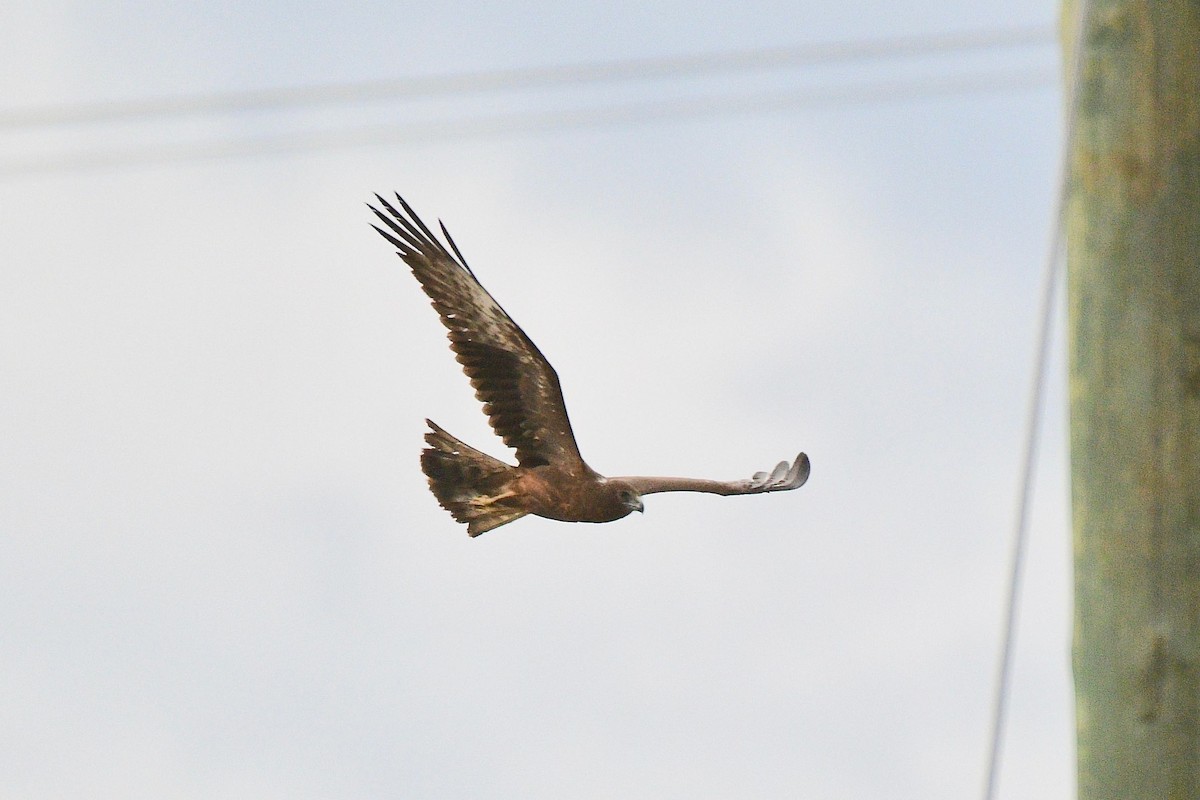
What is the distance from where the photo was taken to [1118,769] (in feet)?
8.52

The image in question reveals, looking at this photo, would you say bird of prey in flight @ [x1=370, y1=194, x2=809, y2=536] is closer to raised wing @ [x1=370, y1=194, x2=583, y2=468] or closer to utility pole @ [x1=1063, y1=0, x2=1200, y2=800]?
raised wing @ [x1=370, y1=194, x2=583, y2=468]

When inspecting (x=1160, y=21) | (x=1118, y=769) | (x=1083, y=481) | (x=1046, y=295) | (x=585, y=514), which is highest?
(x=1160, y=21)

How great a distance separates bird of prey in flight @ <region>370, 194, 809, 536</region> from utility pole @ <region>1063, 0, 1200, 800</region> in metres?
0.62

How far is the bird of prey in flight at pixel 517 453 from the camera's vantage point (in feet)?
9.36

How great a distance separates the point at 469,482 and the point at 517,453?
0.11 meters

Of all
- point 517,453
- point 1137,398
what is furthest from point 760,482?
point 1137,398

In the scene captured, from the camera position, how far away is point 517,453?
3.00 meters

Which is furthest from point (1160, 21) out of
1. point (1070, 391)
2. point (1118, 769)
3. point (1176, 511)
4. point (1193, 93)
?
point (1118, 769)

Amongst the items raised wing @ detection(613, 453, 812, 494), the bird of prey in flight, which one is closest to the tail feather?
the bird of prey in flight

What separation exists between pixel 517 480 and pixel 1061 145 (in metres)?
1.19

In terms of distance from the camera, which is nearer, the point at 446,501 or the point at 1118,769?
the point at 1118,769

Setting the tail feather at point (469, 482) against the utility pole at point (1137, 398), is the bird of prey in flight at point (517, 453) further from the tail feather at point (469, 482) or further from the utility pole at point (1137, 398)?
the utility pole at point (1137, 398)

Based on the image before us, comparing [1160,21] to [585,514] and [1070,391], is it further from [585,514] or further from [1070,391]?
[585,514]

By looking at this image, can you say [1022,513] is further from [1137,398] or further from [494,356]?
[494,356]
